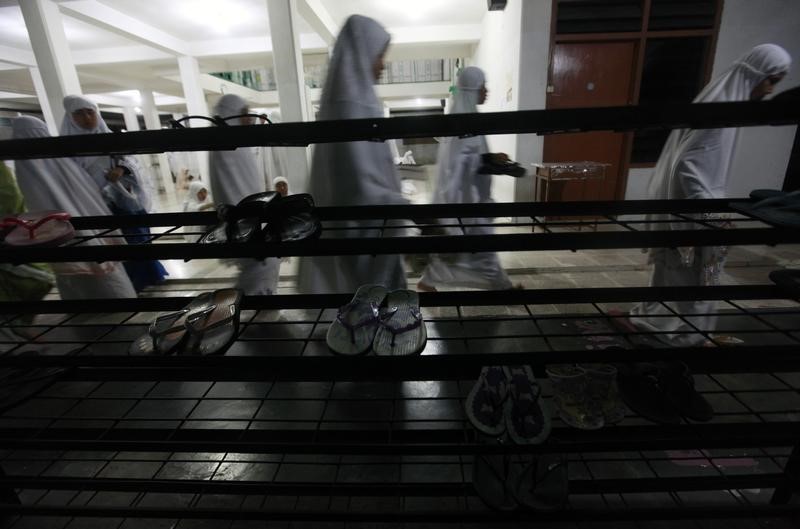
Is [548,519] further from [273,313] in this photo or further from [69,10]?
[69,10]

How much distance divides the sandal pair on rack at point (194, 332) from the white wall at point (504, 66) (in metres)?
3.28

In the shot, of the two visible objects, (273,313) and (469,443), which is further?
(273,313)

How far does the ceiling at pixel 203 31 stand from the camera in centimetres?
577

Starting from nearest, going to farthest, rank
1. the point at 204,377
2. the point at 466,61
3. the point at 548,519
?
the point at 204,377
the point at 548,519
the point at 466,61

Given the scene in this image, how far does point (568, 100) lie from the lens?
4.55 meters

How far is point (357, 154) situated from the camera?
6.23 ft

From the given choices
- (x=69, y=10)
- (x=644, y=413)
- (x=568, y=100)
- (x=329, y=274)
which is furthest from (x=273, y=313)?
(x=69, y=10)

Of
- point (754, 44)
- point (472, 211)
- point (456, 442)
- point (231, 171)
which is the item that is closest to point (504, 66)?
point (754, 44)

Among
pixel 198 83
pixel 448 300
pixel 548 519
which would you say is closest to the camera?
pixel 548 519

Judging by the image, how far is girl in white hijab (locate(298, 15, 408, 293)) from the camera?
189 cm

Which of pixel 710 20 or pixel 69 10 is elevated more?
pixel 69 10

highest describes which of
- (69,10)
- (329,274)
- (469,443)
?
(69,10)

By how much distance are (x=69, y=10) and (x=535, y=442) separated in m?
7.21

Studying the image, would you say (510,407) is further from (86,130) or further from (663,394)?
(86,130)
